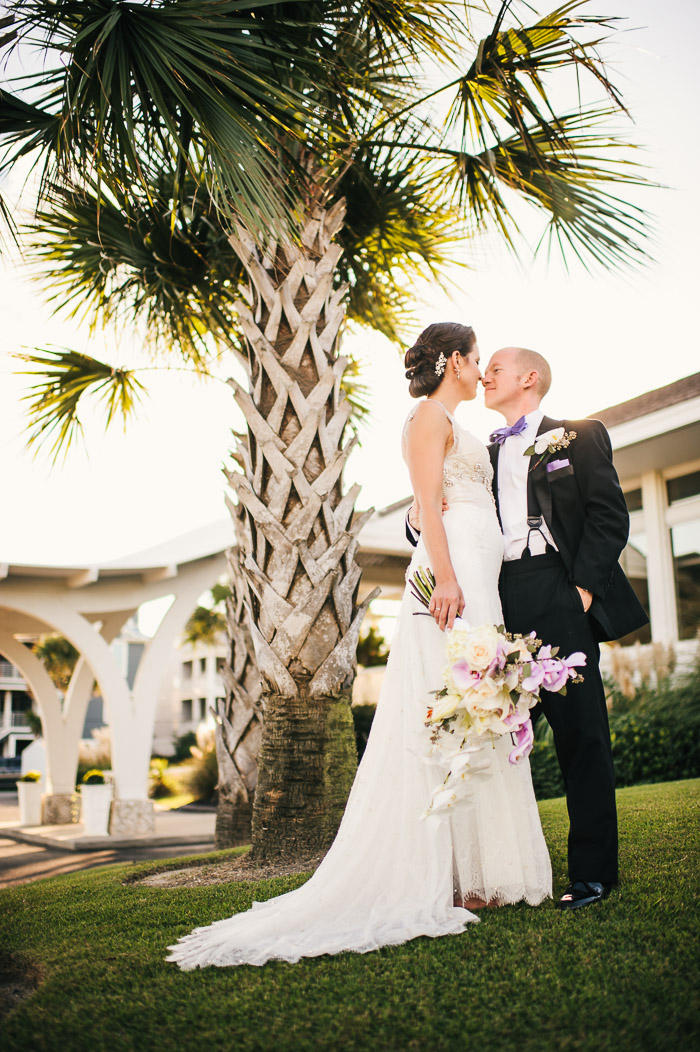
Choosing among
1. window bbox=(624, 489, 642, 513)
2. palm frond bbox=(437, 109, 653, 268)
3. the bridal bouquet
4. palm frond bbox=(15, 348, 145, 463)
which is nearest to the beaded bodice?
the bridal bouquet

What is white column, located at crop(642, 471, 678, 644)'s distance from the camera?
1123 centimetres

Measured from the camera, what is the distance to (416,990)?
7.29 feet

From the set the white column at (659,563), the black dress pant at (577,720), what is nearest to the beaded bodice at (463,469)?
the black dress pant at (577,720)

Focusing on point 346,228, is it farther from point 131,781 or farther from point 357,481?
point 131,781

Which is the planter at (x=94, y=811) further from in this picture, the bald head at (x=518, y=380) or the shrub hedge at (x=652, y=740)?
the bald head at (x=518, y=380)

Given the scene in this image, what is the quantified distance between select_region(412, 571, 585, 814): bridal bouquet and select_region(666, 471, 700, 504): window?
953 cm

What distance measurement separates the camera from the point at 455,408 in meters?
3.59

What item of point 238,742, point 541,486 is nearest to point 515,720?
point 541,486

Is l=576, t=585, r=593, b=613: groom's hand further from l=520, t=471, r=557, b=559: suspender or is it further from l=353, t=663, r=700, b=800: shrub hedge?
l=353, t=663, r=700, b=800: shrub hedge

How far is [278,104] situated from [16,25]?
123 cm

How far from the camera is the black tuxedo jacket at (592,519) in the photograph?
10.2 feet

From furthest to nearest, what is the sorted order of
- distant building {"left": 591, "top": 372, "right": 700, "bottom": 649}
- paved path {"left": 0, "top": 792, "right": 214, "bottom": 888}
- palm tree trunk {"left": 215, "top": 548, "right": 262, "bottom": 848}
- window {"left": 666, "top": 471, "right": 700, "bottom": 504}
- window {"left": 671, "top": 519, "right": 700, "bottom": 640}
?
window {"left": 666, "top": 471, "right": 700, "bottom": 504}
window {"left": 671, "top": 519, "right": 700, "bottom": 640}
distant building {"left": 591, "top": 372, "right": 700, "bottom": 649}
paved path {"left": 0, "top": 792, "right": 214, "bottom": 888}
palm tree trunk {"left": 215, "top": 548, "right": 262, "bottom": 848}

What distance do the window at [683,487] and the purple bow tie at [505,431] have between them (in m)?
8.70

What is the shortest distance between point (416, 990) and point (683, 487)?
1050 cm
